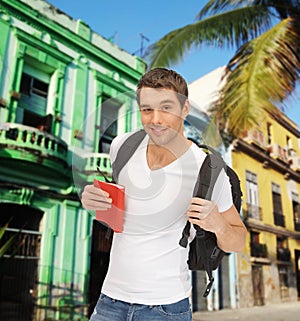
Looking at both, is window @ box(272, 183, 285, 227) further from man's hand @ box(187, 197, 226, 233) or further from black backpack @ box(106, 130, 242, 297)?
man's hand @ box(187, 197, 226, 233)

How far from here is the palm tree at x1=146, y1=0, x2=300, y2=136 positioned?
540 centimetres

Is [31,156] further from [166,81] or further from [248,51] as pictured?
[166,81]

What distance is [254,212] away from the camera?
1548cm

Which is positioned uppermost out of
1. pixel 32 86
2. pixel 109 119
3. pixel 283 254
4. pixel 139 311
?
pixel 32 86

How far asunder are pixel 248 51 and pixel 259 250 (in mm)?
10911

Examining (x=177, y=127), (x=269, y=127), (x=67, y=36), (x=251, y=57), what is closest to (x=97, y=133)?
(x=177, y=127)

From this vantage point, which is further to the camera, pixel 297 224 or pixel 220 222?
pixel 297 224

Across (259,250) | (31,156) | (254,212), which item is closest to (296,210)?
(254,212)

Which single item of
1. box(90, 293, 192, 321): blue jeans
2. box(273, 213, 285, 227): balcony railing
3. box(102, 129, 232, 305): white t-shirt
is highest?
box(273, 213, 285, 227): balcony railing

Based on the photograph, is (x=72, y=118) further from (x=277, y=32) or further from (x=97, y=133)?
(x=97, y=133)

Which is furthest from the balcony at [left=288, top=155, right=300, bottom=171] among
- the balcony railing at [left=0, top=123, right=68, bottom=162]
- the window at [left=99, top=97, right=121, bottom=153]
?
the window at [left=99, top=97, right=121, bottom=153]

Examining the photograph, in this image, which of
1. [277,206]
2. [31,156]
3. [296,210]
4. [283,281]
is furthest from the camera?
[296,210]

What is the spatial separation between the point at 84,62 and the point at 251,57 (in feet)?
17.0

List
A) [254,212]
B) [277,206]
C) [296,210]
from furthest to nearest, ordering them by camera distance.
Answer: [296,210], [277,206], [254,212]
